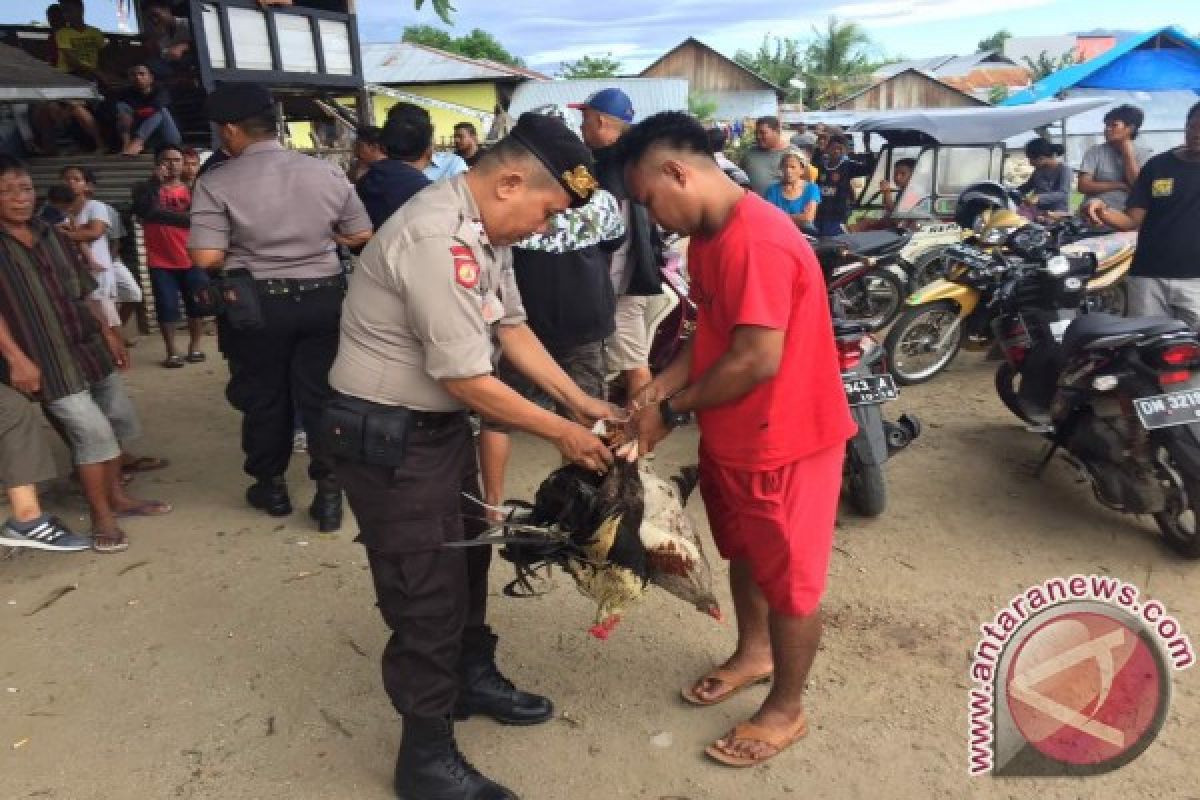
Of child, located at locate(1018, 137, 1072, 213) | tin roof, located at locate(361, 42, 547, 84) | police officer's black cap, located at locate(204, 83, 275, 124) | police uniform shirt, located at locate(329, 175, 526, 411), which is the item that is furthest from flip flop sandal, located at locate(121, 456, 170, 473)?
tin roof, located at locate(361, 42, 547, 84)

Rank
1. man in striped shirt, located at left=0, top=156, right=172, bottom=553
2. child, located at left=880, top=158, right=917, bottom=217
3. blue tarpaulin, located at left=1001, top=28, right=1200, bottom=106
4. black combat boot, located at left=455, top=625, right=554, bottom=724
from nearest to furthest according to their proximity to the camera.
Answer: black combat boot, located at left=455, top=625, right=554, bottom=724
man in striped shirt, located at left=0, top=156, right=172, bottom=553
child, located at left=880, top=158, right=917, bottom=217
blue tarpaulin, located at left=1001, top=28, right=1200, bottom=106

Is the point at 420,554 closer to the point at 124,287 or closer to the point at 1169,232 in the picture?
the point at 1169,232

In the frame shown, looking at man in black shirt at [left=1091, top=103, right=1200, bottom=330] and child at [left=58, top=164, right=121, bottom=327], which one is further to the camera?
child at [left=58, top=164, right=121, bottom=327]

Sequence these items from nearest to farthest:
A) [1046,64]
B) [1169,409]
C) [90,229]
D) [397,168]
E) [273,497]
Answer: [1169,409] < [273,497] < [397,168] < [90,229] < [1046,64]

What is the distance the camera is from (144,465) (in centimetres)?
480

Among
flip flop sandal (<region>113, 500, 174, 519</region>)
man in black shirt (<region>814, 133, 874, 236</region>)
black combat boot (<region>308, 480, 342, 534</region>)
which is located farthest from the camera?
man in black shirt (<region>814, 133, 874, 236</region>)

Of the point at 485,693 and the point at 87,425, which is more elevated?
the point at 87,425

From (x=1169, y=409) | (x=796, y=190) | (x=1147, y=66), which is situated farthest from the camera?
(x=1147, y=66)

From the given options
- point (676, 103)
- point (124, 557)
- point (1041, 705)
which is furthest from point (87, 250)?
point (676, 103)

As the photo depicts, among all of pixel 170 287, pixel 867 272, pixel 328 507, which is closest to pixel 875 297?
pixel 867 272

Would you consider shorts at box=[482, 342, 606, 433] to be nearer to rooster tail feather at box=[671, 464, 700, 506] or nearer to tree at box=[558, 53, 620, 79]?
rooster tail feather at box=[671, 464, 700, 506]

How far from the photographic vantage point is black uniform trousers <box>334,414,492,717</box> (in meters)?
2.16

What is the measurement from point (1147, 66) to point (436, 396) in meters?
17.3

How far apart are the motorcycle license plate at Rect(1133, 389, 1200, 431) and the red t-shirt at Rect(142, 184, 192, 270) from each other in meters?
6.54
